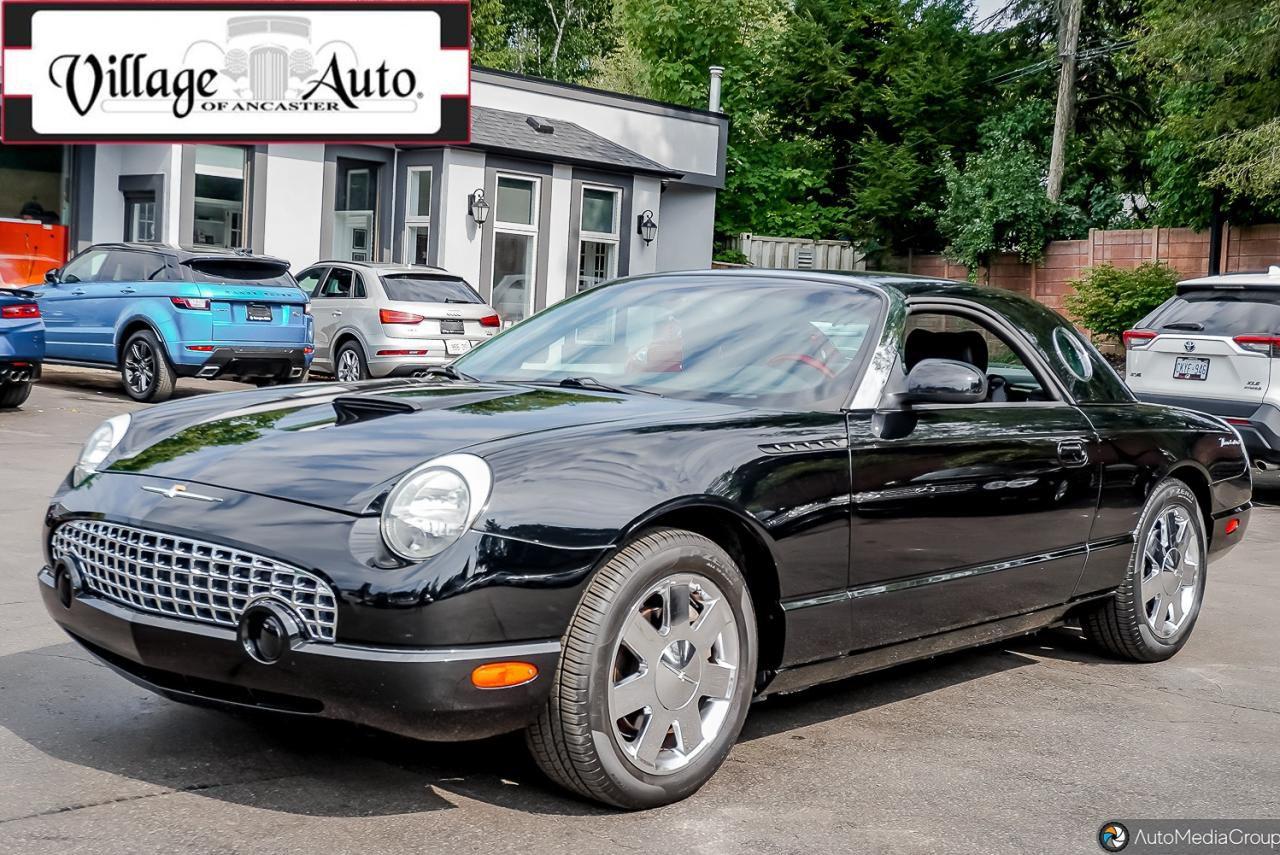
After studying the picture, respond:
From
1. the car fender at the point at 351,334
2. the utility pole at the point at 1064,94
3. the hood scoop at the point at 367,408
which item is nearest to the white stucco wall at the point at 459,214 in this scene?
the car fender at the point at 351,334

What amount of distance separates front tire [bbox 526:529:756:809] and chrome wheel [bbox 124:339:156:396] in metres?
12.8

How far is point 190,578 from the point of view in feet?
11.8

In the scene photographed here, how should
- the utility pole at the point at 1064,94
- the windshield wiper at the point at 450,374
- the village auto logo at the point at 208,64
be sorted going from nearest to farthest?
the windshield wiper at the point at 450,374, the village auto logo at the point at 208,64, the utility pole at the point at 1064,94

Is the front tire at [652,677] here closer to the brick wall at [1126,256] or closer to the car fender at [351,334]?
the car fender at [351,334]

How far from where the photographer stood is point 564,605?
11.6 ft

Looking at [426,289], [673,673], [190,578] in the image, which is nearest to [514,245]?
[426,289]

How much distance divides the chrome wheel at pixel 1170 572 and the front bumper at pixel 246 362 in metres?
11.4

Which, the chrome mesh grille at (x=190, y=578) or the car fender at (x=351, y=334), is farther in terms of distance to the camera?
the car fender at (x=351, y=334)

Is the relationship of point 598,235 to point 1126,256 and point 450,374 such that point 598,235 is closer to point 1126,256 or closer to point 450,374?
point 1126,256

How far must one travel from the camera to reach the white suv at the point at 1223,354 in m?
11.3

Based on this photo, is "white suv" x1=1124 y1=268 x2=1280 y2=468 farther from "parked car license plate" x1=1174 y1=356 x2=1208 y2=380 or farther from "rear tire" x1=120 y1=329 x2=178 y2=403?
"rear tire" x1=120 y1=329 x2=178 y2=403

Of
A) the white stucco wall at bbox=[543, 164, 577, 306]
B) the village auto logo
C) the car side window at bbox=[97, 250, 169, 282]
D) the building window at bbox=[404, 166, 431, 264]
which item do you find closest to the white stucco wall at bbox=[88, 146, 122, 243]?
the village auto logo

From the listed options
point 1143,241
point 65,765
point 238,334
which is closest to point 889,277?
point 65,765

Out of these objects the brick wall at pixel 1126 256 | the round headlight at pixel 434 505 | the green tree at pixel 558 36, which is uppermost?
the green tree at pixel 558 36
